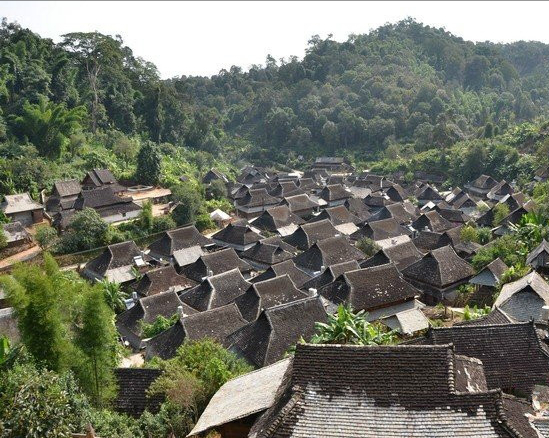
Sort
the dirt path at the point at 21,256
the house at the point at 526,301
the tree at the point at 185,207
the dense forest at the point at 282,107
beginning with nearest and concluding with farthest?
the house at the point at 526,301, the dirt path at the point at 21,256, the tree at the point at 185,207, the dense forest at the point at 282,107

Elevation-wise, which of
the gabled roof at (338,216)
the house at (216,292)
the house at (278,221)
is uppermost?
the house at (216,292)

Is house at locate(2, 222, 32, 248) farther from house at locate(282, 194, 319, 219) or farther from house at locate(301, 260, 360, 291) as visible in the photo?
house at locate(282, 194, 319, 219)

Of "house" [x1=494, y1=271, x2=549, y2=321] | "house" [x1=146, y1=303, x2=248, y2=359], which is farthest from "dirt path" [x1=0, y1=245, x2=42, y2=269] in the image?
"house" [x1=494, y1=271, x2=549, y2=321]

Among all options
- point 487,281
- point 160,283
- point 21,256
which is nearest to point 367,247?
point 487,281

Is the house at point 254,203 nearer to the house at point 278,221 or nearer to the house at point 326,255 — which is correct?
the house at point 278,221

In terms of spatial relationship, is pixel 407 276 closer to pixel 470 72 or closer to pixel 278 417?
pixel 278 417

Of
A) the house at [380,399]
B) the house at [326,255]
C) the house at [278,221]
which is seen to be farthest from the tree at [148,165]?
the house at [380,399]

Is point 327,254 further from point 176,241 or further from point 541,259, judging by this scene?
point 541,259

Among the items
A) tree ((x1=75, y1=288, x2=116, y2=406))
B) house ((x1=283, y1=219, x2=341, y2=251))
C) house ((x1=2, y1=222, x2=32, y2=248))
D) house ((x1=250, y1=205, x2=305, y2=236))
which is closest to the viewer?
tree ((x1=75, y1=288, x2=116, y2=406))
